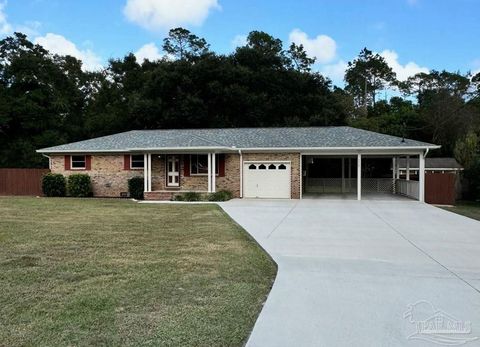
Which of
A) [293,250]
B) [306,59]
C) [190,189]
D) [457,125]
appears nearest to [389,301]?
[293,250]

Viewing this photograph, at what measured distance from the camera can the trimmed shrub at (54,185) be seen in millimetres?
22594

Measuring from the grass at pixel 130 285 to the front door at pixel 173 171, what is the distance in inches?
Result: 450

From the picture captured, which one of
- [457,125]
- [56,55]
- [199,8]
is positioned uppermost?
[56,55]

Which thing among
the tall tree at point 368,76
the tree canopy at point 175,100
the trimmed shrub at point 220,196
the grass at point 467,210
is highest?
the tall tree at point 368,76

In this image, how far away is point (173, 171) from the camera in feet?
72.3

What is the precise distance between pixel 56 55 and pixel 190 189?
102ft

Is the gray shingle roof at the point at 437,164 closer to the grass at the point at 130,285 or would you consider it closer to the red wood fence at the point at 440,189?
the red wood fence at the point at 440,189

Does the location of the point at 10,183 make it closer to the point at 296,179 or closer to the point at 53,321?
the point at 296,179

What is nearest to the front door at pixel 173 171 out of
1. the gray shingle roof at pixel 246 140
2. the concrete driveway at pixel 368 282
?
the gray shingle roof at pixel 246 140

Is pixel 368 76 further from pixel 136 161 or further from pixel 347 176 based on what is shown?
pixel 136 161

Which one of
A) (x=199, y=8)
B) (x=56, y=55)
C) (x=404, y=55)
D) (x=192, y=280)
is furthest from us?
(x=56, y=55)

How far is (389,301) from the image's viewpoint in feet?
16.2

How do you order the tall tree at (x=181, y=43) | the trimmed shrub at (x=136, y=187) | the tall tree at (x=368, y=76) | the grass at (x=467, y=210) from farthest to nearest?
the tall tree at (x=368, y=76) < the tall tree at (x=181, y=43) < the trimmed shrub at (x=136, y=187) < the grass at (x=467, y=210)

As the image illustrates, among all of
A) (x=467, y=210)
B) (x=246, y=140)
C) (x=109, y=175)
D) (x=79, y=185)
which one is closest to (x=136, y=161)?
(x=109, y=175)
